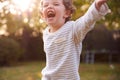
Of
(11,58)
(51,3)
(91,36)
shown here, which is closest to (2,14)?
(51,3)

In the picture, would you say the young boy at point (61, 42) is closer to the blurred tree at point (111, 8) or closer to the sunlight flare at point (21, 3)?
the blurred tree at point (111, 8)

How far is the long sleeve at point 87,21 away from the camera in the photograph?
3.00 metres

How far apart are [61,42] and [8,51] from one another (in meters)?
14.7

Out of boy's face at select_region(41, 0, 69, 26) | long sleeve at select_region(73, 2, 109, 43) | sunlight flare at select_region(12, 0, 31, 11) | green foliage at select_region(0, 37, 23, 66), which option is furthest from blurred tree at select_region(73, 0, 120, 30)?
green foliage at select_region(0, 37, 23, 66)

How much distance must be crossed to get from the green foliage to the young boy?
14.0 meters

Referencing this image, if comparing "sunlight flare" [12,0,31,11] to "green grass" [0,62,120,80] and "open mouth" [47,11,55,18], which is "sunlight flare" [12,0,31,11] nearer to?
"green grass" [0,62,120,80]

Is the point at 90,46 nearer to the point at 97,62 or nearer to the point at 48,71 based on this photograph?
the point at 97,62

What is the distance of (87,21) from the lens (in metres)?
3.07

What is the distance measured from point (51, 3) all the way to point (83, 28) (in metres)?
0.45

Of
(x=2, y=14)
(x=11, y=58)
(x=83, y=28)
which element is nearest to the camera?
(x=83, y=28)

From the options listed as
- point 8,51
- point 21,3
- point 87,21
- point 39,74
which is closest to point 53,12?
point 87,21

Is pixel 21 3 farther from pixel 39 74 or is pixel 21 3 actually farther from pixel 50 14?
pixel 39 74

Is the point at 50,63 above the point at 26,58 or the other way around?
above

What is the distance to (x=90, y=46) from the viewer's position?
2103 cm
